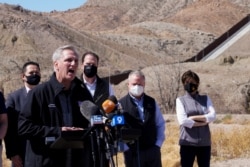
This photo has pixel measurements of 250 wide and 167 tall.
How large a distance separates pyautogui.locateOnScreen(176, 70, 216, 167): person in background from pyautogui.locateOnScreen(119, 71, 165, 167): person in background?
933mm

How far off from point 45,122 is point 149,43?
81.7 metres

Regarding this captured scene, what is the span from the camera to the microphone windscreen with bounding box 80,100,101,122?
5.94m

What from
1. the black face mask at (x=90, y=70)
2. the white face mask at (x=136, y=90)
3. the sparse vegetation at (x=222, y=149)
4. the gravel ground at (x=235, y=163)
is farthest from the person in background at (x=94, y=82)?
the gravel ground at (x=235, y=163)

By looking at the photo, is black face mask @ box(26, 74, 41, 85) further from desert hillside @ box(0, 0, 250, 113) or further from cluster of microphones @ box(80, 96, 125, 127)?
desert hillside @ box(0, 0, 250, 113)

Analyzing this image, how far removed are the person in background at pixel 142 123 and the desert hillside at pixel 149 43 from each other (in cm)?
2375

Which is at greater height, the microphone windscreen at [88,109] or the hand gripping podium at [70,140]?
the microphone windscreen at [88,109]

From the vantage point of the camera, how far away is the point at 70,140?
6.18 m

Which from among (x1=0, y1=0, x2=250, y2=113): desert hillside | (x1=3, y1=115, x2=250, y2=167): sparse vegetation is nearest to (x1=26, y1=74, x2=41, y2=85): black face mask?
(x1=3, y1=115, x2=250, y2=167): sparse vegetation

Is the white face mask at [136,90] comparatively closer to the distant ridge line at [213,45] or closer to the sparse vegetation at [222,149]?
the sparse vegetation at [222,149]

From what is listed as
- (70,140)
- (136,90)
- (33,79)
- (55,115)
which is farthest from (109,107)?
(33,79)

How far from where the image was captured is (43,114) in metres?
6.63

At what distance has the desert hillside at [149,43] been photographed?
41938mm

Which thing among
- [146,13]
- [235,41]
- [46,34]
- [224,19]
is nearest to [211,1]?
[224,19]

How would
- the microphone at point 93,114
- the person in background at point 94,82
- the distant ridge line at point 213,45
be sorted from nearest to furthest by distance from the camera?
the microphone at point 93,114
the person in background at point 94,82
the distant ridge line at point 213,45
